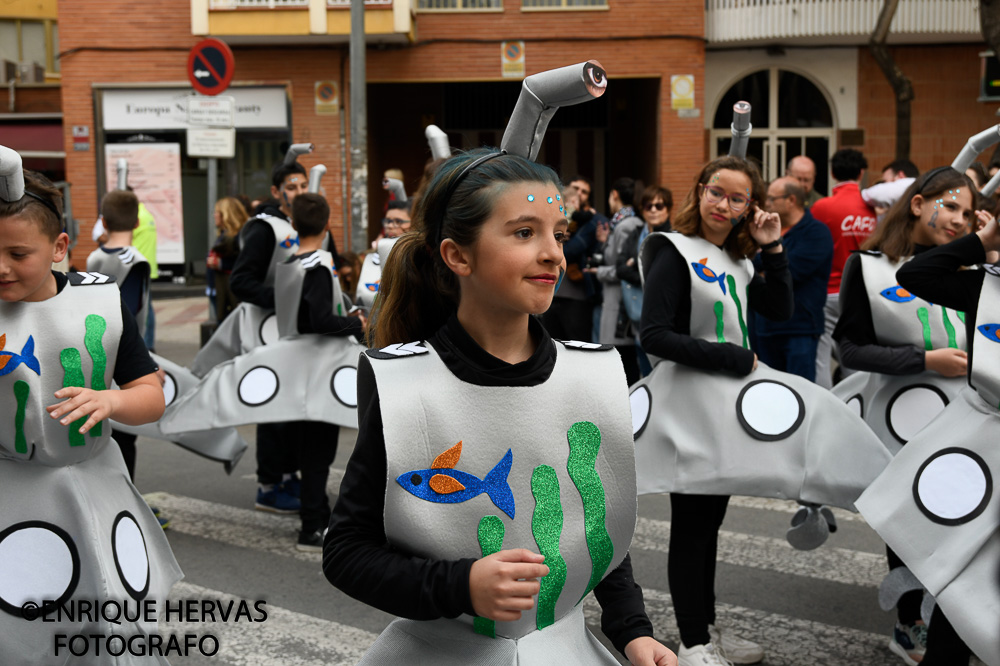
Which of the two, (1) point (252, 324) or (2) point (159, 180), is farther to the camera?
(2) point (159, 180)

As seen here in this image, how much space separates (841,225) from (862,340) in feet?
13.1

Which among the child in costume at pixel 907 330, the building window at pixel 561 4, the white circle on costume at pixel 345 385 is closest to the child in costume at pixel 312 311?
the white circle on costume at pixel 345 385

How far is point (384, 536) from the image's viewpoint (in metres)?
2.01

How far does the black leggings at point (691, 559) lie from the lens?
3.82 m

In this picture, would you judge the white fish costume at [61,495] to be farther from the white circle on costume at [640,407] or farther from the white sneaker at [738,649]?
the white sneaker at [738,649]

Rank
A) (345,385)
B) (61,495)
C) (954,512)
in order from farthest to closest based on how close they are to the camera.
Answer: (345,385) → (954,512) → (61,495)

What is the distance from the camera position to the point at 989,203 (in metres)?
4.19

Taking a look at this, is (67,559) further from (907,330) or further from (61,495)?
(907,330)

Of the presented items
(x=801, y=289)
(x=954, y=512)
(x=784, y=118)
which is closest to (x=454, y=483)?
(x=954, y=512)

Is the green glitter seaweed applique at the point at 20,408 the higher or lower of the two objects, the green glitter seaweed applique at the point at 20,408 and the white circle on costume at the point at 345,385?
the higher

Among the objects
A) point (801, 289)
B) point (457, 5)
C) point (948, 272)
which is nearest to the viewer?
point (948, 272)

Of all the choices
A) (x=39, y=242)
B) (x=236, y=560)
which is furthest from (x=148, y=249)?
(x=39, y=242)

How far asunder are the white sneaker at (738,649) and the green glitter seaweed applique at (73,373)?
2363 mm

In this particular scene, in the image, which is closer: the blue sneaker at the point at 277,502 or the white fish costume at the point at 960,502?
the white fish costume at the point at 960,502
